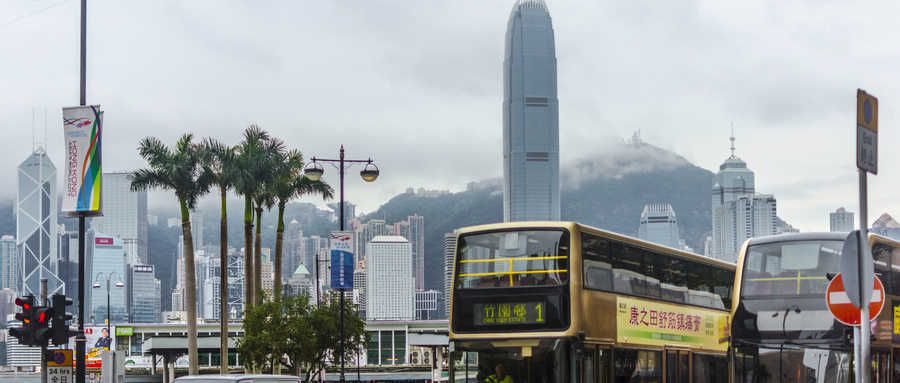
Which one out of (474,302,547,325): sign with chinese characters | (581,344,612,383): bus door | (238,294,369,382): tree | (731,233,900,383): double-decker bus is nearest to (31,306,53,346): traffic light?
(474,302,547,325): sign with chinese characters

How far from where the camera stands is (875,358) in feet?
55.4

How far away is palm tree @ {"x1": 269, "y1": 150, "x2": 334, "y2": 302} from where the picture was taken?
45.4 metres

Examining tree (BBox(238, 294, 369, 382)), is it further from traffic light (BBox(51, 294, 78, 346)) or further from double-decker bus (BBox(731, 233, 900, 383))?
double-decker bus (BBox(731, 233, 900, 383))

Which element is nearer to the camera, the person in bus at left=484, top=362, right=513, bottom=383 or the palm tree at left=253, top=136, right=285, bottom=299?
the person in bus at left=484, top=362, right=513, bottom=383

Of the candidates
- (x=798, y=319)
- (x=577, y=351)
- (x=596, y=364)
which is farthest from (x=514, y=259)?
(x=798, y=319)

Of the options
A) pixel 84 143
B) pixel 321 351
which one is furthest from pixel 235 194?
pixel 84 143

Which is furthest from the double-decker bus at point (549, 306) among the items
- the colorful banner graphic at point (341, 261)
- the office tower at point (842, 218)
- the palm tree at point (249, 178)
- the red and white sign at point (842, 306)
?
the office tower at point (842, 218)

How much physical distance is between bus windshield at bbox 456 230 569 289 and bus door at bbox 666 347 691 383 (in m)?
4.68

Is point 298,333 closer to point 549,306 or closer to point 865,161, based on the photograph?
point 549,306

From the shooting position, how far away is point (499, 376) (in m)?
17.9

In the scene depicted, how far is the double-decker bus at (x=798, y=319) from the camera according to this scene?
54.7ft

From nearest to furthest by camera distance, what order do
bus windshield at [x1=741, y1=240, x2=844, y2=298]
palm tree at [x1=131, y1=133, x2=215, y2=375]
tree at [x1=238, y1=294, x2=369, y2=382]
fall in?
bus windshield at [x1=741, y1=240, x2=844, y2=298] → tree at [x1=238, y1=294, x2=369, y2=382] → palm tree at [x1=131, y1=133, x2=215, y2=375]

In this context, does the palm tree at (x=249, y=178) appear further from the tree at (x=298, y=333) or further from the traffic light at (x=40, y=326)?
the traffic light at (x=40, y=326)

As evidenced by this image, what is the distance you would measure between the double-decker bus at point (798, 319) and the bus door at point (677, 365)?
3.55m
